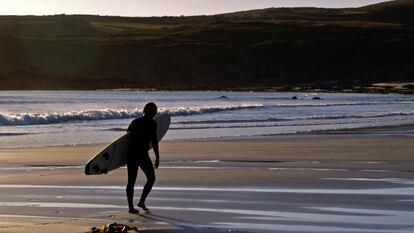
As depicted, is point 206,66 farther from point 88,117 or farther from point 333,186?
point 333,186

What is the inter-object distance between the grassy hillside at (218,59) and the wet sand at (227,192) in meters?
99.8

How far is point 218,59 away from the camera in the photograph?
144m

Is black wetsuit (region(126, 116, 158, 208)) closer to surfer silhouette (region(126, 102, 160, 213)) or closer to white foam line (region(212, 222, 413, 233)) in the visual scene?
surfer silhouette (region(126, 102, 160, 213))

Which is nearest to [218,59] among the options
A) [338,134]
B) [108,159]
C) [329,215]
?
[338,134]

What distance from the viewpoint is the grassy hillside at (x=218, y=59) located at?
5192 inches

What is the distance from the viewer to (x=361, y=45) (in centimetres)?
15025

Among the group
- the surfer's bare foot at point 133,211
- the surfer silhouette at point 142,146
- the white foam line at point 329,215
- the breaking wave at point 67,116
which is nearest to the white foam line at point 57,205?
the white foam line at point 329,215

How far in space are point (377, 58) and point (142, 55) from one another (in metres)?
36.2

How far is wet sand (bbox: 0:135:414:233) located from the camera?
10.8 m

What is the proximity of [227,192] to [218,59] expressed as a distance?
130189 millimetres

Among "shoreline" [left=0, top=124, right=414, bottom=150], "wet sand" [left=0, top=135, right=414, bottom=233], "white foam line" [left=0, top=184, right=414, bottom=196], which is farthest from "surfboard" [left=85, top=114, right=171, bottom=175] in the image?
"shoreline" [left=0, top=124, right=414, bottom=150]

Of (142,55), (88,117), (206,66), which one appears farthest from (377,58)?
(88,117)

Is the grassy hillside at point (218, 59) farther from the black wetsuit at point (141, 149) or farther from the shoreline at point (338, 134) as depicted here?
the black wetsuit at point (141, 149)

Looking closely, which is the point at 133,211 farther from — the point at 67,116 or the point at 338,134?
the point at 67,116
